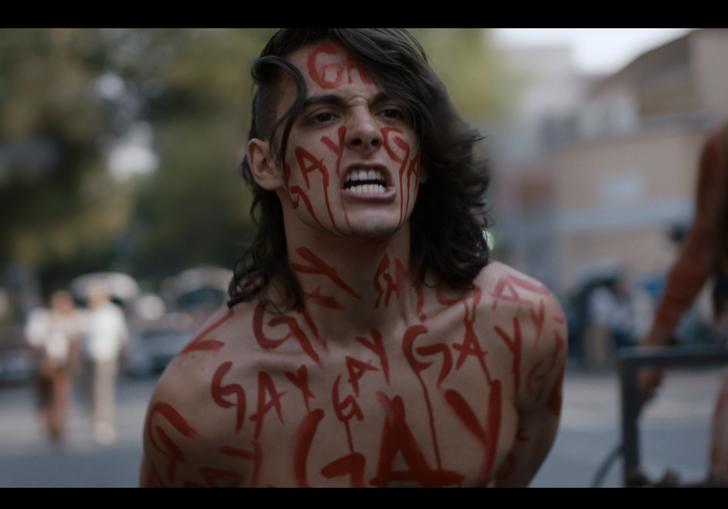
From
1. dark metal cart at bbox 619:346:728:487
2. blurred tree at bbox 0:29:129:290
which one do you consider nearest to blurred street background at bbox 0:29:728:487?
blurred tree at bbox 0:29:129:290

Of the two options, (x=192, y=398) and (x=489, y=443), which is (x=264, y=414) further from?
(x=489, y=443)

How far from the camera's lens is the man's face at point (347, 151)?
265 cm

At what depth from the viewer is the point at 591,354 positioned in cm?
1623

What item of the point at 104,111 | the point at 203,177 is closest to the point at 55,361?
the point at 104,111

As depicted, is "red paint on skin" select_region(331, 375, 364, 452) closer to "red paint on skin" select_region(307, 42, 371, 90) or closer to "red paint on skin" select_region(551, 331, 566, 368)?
"red paint on skin" select_region(551, 331, 566, 368)

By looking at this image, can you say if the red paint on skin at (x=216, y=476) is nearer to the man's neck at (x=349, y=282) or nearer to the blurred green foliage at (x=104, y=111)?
the man's neck at (x=349, y=282)

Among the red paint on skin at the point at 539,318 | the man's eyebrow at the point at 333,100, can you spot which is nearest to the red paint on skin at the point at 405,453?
the red paint on skin at the point at 539,318

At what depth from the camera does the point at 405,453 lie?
2756 millimetres

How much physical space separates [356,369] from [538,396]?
0.45 m

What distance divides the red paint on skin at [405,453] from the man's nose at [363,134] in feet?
1.65

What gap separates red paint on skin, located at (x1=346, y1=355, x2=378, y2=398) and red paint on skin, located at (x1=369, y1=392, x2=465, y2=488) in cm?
5

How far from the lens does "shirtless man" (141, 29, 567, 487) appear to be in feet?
8.83

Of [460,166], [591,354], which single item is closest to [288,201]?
[460,166]
